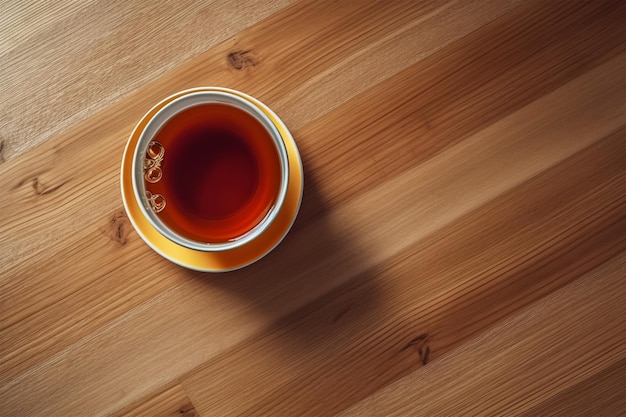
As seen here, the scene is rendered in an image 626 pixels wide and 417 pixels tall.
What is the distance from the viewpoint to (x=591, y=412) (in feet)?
2.46

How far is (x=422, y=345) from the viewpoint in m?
0.74

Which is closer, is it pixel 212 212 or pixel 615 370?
pixel 212 212

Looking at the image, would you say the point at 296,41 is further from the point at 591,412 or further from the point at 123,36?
the point at 591,412

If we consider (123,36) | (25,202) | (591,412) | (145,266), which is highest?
(123,36)

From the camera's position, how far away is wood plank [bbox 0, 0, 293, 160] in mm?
722

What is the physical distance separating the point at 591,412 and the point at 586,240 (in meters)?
0.22

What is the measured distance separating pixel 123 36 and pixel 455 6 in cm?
41

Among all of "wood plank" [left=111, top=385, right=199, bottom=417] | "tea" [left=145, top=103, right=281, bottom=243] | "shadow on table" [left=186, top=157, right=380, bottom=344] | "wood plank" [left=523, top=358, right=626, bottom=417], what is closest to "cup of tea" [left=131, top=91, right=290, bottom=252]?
"tea" [left=145, top=103, right=281, bottom=243]

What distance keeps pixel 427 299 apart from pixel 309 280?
15 cm

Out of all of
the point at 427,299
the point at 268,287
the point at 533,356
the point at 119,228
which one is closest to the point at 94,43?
the point at 119,228

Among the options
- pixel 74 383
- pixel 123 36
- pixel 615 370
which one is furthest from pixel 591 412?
pixel 123 36

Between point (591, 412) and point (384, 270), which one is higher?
point (384, 270)

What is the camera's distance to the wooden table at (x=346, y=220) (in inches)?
28.5

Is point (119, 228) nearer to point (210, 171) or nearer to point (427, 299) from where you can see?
point (210, 171)
